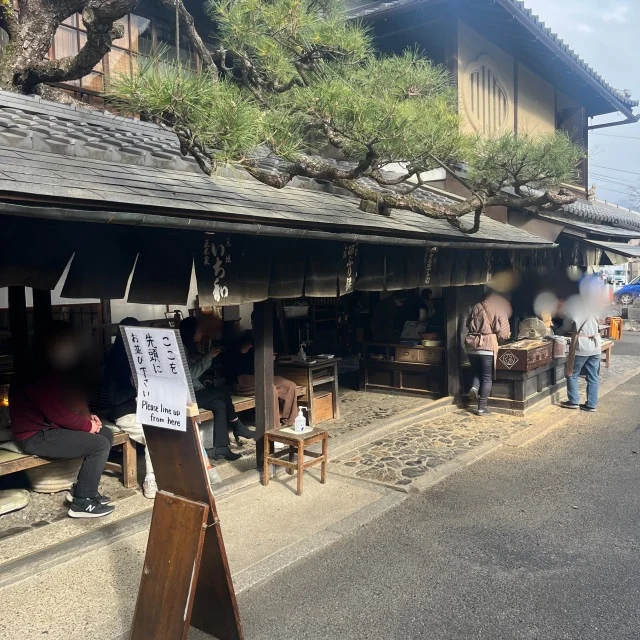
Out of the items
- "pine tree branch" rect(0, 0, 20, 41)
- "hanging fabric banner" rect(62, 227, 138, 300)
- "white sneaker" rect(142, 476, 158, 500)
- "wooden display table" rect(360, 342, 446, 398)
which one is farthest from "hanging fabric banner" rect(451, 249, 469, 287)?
"pine tree branch" rect(0, 0, 20, 41)

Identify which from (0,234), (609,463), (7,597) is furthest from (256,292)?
(609,463)

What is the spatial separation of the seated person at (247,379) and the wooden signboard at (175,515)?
4384 mm

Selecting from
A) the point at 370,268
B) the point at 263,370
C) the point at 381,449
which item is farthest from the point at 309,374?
the point at 263,370

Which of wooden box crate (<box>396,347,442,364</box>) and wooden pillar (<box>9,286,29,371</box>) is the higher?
wooden pillar (<box>9,286,29,371</box>)

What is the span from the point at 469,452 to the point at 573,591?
143 inches

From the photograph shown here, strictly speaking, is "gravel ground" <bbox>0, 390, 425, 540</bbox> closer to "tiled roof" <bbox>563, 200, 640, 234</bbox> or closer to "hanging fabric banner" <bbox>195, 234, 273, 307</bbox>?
"hanging fabric banner" <bbox>195, 234, 273, 307</bbox>

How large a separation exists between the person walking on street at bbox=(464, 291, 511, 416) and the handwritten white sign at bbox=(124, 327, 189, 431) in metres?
7.46

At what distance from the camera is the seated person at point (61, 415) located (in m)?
5.50

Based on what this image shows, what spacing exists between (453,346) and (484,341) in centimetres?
94

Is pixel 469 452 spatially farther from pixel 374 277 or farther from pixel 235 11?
pixel 235 11

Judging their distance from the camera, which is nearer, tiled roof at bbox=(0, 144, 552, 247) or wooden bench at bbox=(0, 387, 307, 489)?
tiled roof at bbox=(0, 144, 552, 247)

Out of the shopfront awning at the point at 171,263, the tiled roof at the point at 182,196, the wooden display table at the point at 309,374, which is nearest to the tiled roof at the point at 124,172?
the tiled roof at the point at 182,196

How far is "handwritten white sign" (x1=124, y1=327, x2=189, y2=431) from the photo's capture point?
3340 mm

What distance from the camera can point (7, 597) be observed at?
14.2 ft
